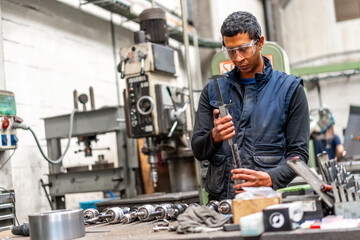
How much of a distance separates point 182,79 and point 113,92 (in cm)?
156

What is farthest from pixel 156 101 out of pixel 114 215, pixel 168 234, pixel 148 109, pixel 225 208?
pixel 168 234

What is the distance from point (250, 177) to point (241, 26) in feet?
1.38

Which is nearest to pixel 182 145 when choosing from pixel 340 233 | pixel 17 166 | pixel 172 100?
pixel 172 100

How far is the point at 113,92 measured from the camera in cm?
491

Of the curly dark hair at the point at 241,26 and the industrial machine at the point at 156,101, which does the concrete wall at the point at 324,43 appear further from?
the curly dark hair at the point at 241,26

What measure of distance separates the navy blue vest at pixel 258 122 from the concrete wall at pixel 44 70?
247cm

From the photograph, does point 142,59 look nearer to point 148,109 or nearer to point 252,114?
point 148,109

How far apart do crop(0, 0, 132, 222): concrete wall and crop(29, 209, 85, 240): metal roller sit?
261 centimetres

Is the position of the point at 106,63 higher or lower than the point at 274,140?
higher

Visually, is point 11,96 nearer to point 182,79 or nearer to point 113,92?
point 113,92

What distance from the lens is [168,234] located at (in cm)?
102

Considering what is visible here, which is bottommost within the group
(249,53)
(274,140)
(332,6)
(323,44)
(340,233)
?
(340,233)

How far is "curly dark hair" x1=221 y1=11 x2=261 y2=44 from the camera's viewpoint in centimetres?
140

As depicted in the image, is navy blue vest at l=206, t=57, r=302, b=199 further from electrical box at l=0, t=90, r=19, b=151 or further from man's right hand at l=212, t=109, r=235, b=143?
electrical box at l=0, t=90, r=19, b=151
